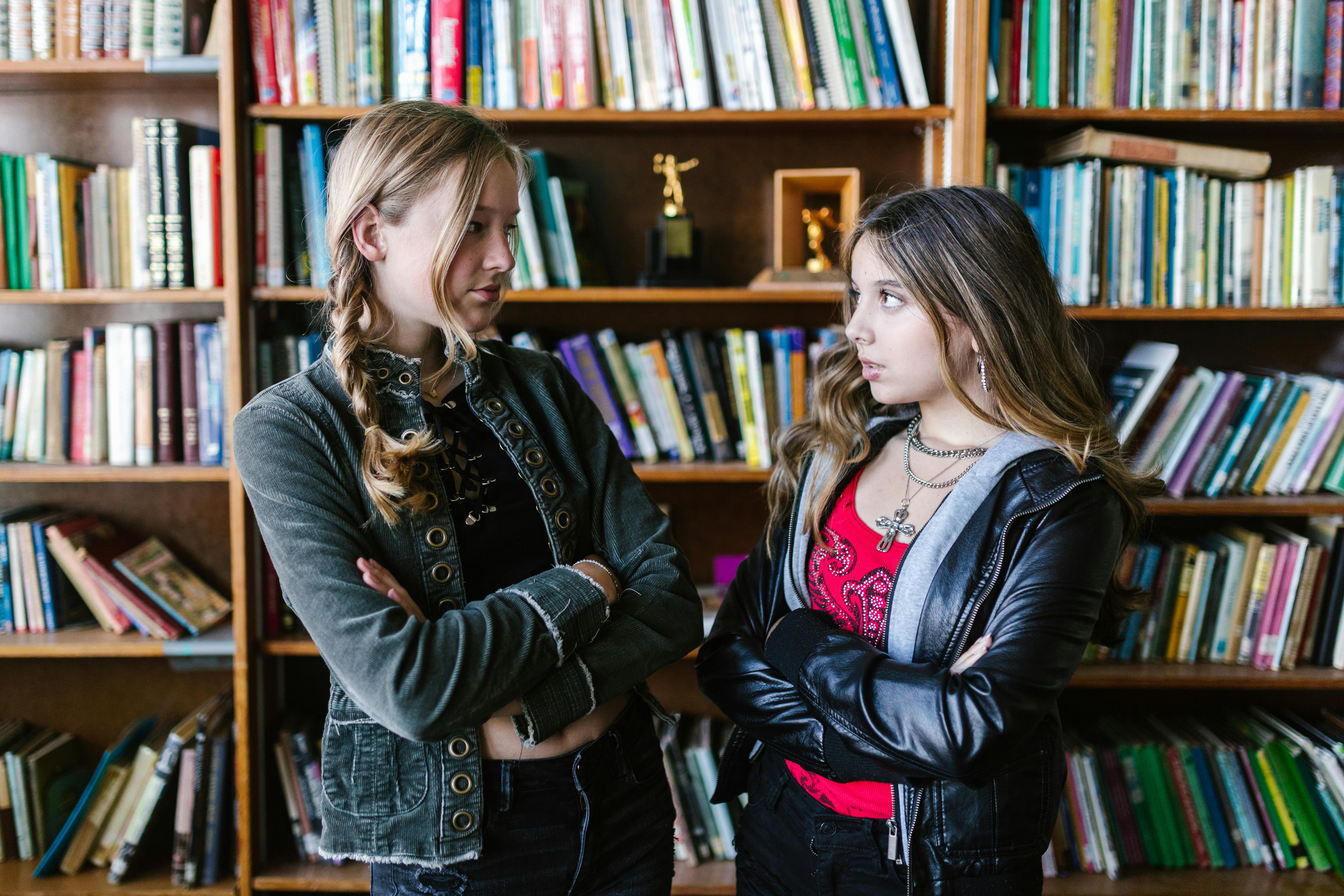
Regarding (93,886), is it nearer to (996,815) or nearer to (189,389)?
(189,389)

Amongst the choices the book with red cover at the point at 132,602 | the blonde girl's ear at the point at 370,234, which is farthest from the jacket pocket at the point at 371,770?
the book with red cover at the point at 132,602

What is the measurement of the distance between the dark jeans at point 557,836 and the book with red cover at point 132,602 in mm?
1151

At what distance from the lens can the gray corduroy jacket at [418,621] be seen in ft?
3.30

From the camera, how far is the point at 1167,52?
6.54 feet

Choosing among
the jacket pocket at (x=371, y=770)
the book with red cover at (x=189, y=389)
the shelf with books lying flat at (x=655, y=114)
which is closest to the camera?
the jacket pocket at (x=371, y=770)

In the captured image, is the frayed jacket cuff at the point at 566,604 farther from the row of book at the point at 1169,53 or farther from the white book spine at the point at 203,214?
the row of book at the point at 1169,53

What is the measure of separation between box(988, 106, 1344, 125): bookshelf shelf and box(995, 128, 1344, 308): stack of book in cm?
5

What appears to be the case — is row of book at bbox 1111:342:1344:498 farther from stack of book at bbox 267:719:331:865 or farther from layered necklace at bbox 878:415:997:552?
Result: stack of book at bbox 267:719:331:865

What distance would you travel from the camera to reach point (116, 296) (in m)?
1.95

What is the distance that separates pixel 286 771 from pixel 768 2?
79.9 inches

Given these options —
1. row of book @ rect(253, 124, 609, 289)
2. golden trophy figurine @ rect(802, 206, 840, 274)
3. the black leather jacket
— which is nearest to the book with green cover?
golden trophy figurine @ rect(802, 206, 840, 274)

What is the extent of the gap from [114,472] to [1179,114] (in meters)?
2.43

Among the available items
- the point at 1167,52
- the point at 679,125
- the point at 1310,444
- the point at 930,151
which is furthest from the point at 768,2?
the point at 1310,444

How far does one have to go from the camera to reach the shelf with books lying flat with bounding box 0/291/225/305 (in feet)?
6.38
